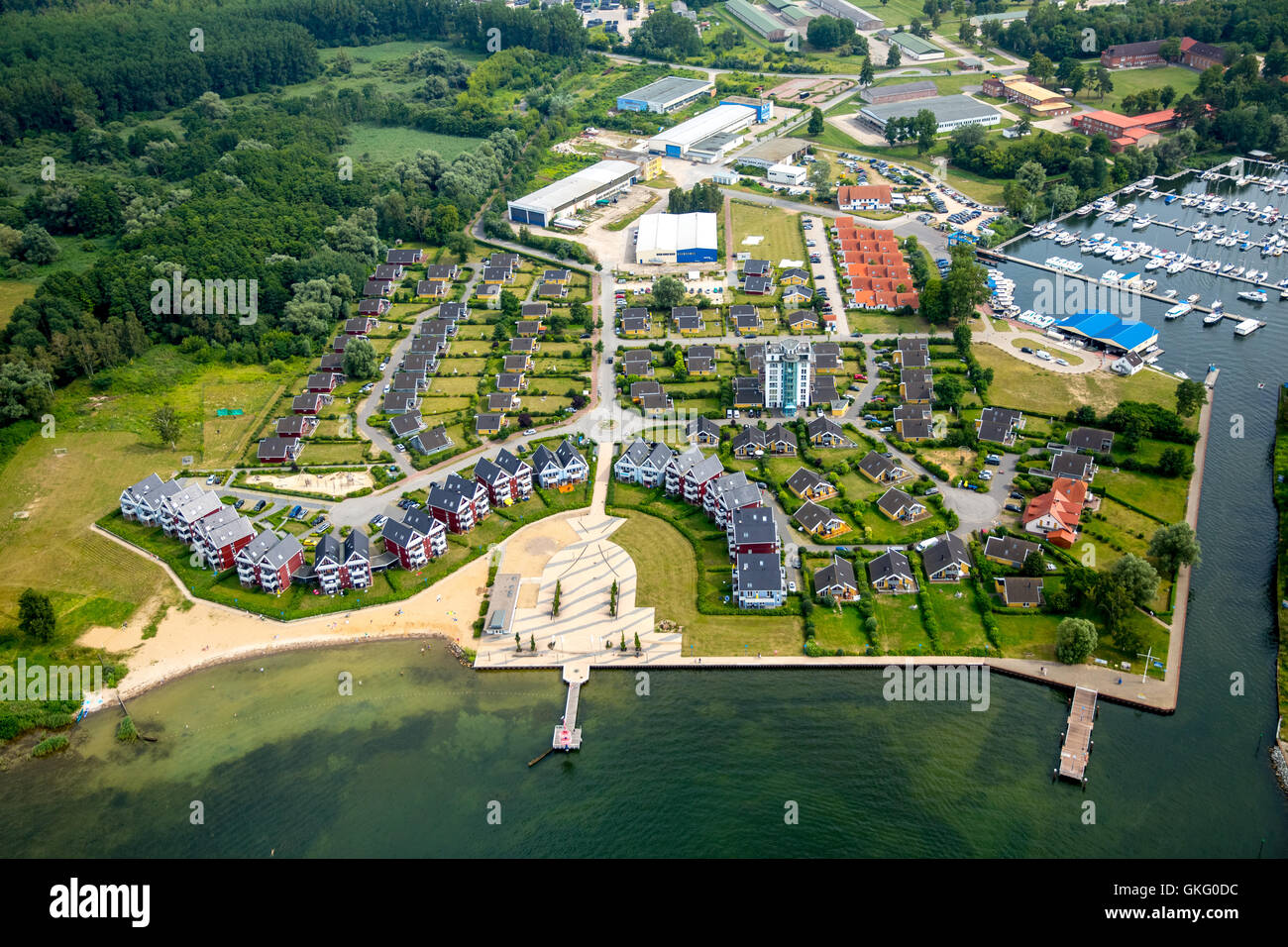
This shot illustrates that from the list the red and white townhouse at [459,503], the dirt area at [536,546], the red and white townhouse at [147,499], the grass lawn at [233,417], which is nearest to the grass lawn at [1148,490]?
the dirt area at [536,546]

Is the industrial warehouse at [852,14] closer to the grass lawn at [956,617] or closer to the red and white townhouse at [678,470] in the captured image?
the red and white townhouse at [678,470]

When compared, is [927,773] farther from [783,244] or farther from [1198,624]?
[783,244]

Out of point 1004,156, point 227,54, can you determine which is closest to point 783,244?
point 1004,156

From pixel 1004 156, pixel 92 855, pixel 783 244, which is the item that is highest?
pixel 1004 156

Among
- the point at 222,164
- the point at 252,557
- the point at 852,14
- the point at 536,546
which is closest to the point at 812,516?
the point at 536,546

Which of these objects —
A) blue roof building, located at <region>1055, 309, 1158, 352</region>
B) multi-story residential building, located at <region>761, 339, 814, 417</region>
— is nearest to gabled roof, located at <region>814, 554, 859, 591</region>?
multi-story residential building, located at <region>761, 339, 814, 417</region>

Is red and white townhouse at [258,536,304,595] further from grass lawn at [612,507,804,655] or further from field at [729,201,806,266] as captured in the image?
field at [729,201,806,266]
